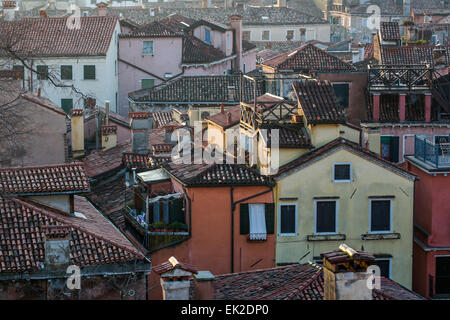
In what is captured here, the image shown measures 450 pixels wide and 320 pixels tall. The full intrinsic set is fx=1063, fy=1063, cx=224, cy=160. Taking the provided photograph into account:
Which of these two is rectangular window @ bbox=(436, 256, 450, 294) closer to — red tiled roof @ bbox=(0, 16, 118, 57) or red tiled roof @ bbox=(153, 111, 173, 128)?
red tiled roof @ bbox=(153, 111, 173, 128)

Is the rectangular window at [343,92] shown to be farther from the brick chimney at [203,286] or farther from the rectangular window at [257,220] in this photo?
the brick chimney at [203,286]

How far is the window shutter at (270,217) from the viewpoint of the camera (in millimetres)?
27094

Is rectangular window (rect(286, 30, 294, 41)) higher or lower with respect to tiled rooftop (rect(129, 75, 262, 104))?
higher

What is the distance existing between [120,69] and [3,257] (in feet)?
123

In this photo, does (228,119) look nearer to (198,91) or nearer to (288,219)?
(288,219)

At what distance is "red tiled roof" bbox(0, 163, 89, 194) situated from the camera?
23.3m

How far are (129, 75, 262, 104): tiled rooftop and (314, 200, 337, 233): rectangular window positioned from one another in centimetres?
2073

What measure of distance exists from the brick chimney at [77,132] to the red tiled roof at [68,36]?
1650 cm

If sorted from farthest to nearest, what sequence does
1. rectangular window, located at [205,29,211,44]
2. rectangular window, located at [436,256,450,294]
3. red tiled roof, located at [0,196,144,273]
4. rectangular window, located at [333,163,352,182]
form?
rectangular window, located at [205,29,211,44] < rectangular window, located at [436,256,450,294] < rectangular window, located at [333,163,352,182] < red tiled roof, located at [0,196,144,273]

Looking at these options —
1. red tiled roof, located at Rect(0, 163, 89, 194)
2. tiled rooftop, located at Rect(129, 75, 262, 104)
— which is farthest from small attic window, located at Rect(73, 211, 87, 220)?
tiled rooftop, located at Rect(129, 75, 262, 104)

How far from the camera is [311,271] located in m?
21.2

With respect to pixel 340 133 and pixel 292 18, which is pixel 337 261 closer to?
pixel 340 133

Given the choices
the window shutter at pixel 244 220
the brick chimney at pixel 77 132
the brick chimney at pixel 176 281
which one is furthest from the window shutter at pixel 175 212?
the brick chimney at pixel 77 132

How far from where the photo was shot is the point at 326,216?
2744 cm
